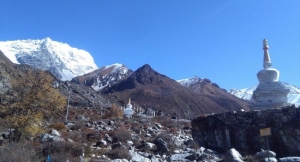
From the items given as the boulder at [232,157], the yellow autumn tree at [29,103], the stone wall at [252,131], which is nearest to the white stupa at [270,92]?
the stone wall at [252,131]

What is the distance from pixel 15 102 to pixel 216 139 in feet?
40.6

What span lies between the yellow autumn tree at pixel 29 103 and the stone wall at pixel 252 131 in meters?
9.62

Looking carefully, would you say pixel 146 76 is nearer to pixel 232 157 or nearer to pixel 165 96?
pixel 165 96

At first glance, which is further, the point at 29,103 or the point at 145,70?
the point at 145,70

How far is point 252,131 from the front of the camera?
1636cm

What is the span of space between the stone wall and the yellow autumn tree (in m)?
9.62

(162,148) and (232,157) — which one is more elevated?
(162,148)

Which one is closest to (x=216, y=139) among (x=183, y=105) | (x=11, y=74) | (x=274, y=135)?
(x=274, y=135)

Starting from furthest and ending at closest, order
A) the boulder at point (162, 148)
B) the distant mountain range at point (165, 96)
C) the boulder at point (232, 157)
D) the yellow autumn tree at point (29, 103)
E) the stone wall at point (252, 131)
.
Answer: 1. the distant mountain range at point (165, 96)
2. the yellow autumn tree at point (29, 103)
3. the boulder at point (162, 148)
4. the stone wall at point (252, 131)
5. the boulder at point (232, 157)

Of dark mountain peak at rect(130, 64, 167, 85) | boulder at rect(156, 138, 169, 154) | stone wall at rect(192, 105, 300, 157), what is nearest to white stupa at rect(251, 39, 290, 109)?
stone wall at rect(192, 105, 300, 157)

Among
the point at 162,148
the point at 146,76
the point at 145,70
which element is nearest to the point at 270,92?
the point at 162,148

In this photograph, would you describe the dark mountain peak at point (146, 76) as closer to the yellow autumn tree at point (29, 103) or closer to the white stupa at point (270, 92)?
the white stupa at point (270, 92)

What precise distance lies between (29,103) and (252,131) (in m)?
12.9

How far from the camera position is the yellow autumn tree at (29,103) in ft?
57.8
